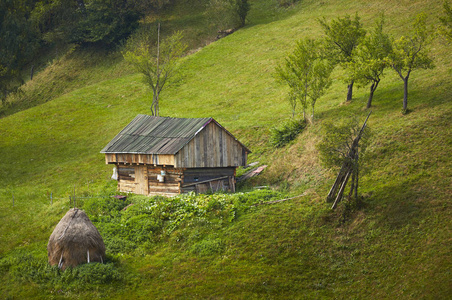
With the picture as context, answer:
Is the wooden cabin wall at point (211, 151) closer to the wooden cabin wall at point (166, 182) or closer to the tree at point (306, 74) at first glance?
the wooden cabin wall at point (166, 182)

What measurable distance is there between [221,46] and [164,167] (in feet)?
129

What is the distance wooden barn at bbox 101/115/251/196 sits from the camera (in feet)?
86.0

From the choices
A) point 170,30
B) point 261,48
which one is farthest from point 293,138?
point 170,30

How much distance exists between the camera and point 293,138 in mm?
32594

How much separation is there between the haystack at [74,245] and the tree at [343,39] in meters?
24.0

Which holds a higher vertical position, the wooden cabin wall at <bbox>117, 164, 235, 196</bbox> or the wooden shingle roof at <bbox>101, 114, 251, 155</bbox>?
the wooden shingle roof at <bbox>101, 114, 251, 155</bbox>

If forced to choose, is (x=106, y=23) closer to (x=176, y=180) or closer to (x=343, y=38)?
(x=343, y=38)

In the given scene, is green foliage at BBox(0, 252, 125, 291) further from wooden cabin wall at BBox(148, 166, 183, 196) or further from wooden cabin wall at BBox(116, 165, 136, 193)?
wooden cabin wall at BBox(116, 165, 136, 193)

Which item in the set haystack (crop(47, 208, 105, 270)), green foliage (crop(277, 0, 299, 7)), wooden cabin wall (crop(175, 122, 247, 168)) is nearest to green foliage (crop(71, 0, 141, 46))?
green foliage (crop(277, 0, 299, 7))

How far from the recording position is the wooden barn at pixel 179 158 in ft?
86.0

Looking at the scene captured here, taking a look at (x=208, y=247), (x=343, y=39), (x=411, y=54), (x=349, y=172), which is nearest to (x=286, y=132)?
(x=343, y=39)

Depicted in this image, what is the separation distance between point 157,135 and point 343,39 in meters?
17.2

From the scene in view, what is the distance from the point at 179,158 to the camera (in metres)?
25.6

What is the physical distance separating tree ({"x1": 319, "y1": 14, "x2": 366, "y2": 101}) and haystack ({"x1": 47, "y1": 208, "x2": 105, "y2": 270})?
2402 cm
